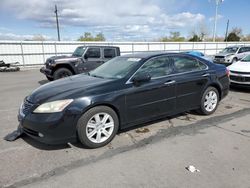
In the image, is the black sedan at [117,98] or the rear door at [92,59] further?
Answer: the rear door at [92,59]

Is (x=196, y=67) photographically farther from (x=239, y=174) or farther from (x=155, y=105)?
(x=239, y=174)

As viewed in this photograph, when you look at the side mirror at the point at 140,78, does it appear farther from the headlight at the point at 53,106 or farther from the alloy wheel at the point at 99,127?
the headlight at the point at 53,106

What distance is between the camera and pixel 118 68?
4.50 m

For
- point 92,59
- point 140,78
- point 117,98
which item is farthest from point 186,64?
point 92,59

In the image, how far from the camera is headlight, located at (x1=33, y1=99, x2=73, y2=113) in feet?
11.0

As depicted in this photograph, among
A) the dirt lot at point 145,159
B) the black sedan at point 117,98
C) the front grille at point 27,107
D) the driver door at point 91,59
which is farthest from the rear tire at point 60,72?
the front grille at point 27,107

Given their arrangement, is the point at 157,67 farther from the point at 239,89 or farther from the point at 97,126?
the point at 239,89

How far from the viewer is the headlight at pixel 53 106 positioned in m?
3.37

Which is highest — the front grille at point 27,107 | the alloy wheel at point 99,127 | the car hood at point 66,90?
the car hood at point 66,90

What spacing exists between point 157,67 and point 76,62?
6.12 m

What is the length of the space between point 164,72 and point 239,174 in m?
2.26

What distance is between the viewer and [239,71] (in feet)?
25.5

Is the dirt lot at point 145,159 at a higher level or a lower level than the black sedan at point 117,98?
lower

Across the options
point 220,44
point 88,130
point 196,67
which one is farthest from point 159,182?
point 220,44
